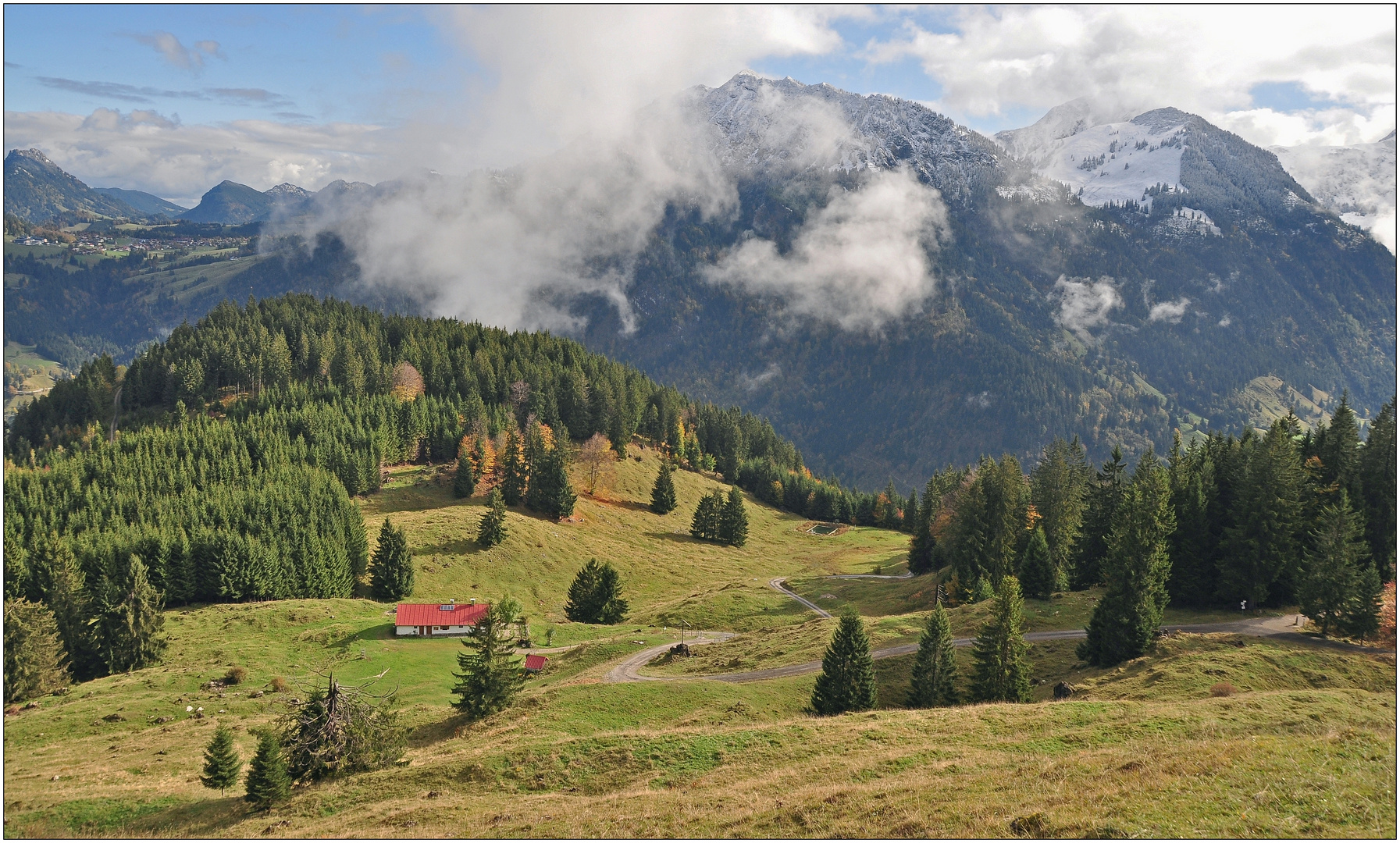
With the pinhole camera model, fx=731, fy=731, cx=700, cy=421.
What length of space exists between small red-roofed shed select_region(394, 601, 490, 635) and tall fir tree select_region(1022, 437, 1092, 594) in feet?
265

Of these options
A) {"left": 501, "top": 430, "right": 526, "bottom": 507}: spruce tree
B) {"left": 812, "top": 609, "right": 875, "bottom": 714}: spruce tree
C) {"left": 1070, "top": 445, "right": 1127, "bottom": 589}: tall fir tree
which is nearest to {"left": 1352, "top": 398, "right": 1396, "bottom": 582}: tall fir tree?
{"left": 1070, "top": 445, "right": 1127, "bottom": 589}: tall fir tree

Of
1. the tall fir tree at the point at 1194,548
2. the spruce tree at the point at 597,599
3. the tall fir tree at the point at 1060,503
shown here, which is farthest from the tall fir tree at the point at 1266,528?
the spruce tree at the point at 597,599

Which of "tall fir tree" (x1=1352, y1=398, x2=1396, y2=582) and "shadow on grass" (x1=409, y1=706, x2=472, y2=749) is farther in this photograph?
"tall fir tree" (x1=1352, y1=398, x2=1396, y2=582)

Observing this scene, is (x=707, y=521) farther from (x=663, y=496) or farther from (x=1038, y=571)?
(x=1038, y=571)

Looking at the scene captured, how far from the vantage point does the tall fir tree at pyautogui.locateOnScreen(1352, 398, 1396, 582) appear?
3000 inches

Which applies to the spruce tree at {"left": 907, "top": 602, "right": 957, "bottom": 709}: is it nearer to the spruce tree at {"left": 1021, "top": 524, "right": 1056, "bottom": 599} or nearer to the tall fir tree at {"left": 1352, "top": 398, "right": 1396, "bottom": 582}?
the spruce tree at {"left": 1021, "top": 524, "right": 1056, "bottom": 599}

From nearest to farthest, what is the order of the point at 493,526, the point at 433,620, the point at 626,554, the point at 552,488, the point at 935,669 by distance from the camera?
the point at 935,669, the point at 433,620, the point at 493,526, the point at 626,554, the point at 552,488

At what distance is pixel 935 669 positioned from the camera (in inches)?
2391

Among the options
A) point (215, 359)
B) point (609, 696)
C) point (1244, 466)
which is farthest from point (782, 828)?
point (215, 359)

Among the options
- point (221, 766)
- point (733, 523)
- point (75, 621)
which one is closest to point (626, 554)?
point (733, 523)

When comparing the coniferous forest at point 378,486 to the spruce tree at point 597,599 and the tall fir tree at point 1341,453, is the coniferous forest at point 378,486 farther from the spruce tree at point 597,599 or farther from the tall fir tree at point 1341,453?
the spruce tree at point 597,599

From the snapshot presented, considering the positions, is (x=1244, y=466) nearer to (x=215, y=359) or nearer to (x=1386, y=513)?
(x=1386, y=513)

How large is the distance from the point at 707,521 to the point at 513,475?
46.5 m

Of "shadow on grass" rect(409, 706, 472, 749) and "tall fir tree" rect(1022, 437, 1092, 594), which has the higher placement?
"tall fir tree" rect(1022, 437, 1092, 594)
